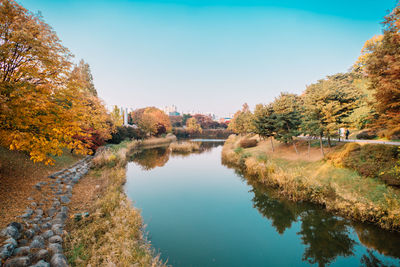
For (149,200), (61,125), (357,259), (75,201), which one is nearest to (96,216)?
(75,201)

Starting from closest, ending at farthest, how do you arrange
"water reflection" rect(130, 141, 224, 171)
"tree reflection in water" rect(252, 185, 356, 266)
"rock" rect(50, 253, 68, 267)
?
"rock" rect(50, 253, 68, 267) < "tree reflection in water" rect(252, 185, 356, 266) < "water reflection" rect(130, 141, 224, 171)

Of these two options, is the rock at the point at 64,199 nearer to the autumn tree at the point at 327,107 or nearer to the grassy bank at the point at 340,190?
the grassy bank at the point at 340,190

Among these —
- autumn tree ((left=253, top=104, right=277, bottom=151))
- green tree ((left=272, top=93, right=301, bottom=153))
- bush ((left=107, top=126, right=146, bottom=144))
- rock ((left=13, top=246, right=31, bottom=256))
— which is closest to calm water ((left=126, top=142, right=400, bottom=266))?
rock ((left=13, top=246, right=31, bottom=256))

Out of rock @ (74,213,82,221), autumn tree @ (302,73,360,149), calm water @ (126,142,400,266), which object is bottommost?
calm water @ (126,142,400,266)

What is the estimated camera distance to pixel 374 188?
10695 millimetres

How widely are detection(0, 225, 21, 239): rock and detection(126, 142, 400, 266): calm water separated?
516cm

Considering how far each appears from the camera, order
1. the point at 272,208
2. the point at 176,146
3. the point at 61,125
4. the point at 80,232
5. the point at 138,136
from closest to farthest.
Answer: the point at 80,232, the point at 61,125, the point at 272,208, the point at 176,146, the point at 138,136

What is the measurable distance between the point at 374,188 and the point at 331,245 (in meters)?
5.64

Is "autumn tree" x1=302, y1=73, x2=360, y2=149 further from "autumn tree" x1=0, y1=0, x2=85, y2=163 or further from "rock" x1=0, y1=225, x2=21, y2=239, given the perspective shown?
"rock" x1=0, y1=225, x2=21, y2=239

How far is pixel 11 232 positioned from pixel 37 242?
2.60 ft

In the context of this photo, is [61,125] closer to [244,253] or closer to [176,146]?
[244,253]

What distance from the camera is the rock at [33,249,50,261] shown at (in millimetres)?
4780

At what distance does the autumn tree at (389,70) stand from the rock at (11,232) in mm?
15285

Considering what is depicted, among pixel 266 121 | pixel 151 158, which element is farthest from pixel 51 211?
pixel 266 121
